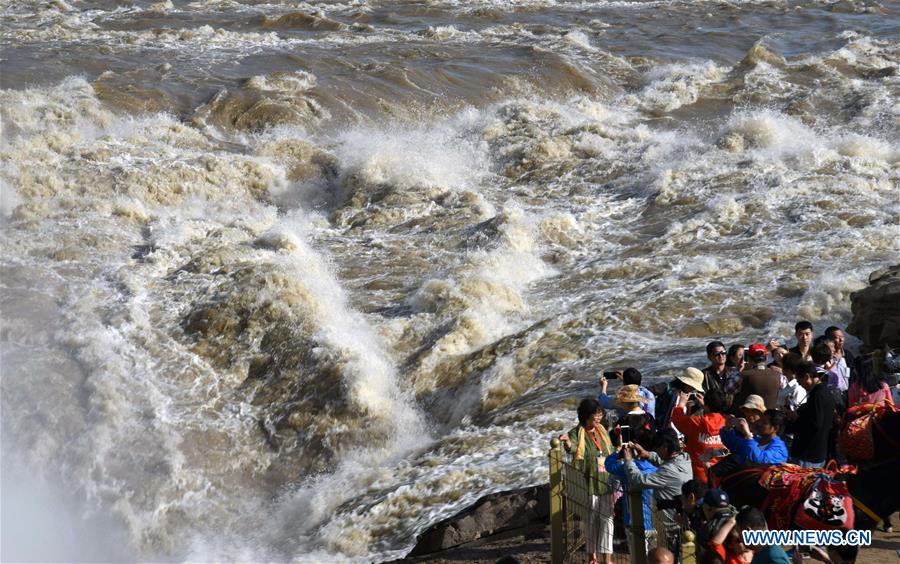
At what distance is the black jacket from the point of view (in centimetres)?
559

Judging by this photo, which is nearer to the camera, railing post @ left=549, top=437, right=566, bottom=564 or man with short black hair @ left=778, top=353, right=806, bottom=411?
railing post @ left=549, top=437, right=566, bottom=564

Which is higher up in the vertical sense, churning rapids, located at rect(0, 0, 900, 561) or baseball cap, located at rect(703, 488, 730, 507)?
baseball cap, located at rect(703, 488, 730, 507)

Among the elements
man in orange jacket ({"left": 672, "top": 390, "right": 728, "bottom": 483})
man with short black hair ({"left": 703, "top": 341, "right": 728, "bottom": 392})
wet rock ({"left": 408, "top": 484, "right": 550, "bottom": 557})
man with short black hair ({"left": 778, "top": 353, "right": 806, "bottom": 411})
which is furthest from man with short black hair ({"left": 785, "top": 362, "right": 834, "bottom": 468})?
wet rock ({"left": 408, "top": 484, "right": 550, "bottom": 557})

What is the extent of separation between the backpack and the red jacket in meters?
0.95

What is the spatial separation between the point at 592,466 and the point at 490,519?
1.76 meters

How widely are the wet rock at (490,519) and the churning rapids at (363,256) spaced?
1.56 feet

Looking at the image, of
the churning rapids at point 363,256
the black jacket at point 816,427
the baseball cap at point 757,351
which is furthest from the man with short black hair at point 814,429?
the churning rapids at point 363,256

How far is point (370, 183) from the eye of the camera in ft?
49.0

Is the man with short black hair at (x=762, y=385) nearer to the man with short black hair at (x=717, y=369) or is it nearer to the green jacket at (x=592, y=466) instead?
the man with short black hair at (x=717, y=369)

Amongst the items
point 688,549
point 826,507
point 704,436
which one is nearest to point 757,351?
point 704,436

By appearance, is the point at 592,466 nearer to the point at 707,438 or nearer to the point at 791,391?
the point at 707,438

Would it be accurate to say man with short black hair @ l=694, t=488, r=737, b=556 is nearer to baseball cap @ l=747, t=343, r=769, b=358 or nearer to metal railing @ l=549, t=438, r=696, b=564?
metal railing @ l=549, t=438, r=696, b=564

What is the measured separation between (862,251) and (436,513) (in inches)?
247

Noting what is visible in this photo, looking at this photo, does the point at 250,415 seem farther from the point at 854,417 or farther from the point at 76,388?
the point at 854,417
